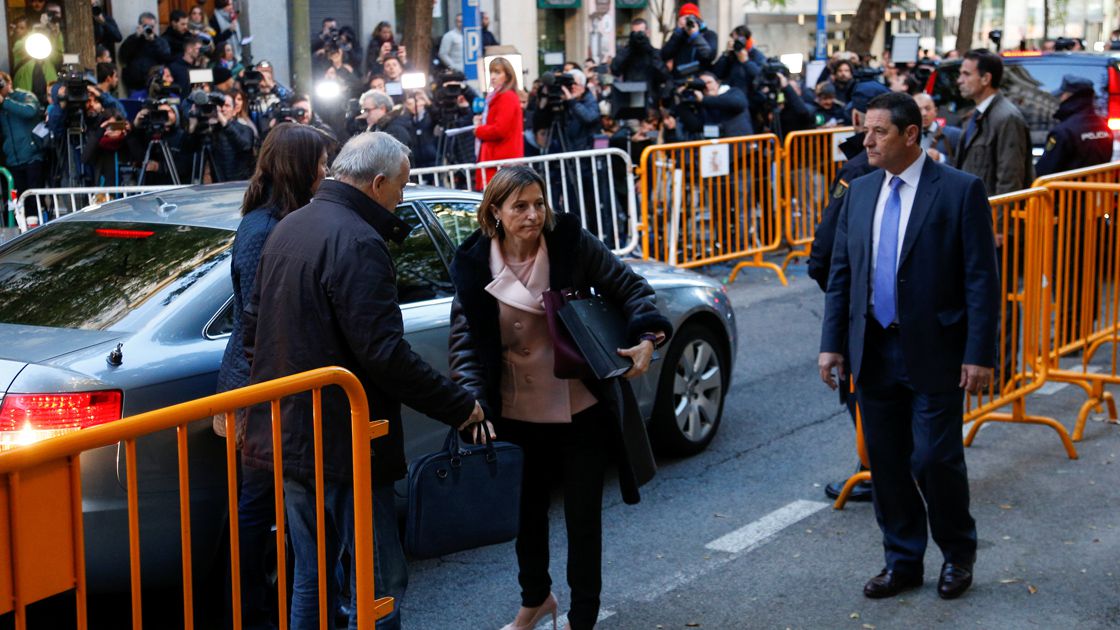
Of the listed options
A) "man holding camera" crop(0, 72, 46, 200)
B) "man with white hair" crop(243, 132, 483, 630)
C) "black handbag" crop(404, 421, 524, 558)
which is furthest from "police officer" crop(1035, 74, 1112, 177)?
"man holding camera" crop(0, 72, 46, 200)

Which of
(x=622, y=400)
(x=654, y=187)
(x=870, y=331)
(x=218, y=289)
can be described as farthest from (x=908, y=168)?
(x=654, y=187)

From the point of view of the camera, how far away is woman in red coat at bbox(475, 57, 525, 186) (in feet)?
38.5

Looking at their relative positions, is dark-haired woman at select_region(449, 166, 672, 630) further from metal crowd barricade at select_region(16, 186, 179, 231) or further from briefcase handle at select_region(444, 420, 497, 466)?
metal crowd barricade at select_region(16, 186, 179, 231)

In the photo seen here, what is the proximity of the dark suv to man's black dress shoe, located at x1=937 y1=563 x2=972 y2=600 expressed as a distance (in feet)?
30.4

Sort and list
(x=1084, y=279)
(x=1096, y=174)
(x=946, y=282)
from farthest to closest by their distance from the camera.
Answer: (x=1096, y=174) → (x=1084, y=279) → (x=946, y=282)

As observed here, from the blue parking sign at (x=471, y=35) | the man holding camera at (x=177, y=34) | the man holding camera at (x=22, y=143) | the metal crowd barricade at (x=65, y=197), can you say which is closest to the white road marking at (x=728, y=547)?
the metal crowd barricade at (x=65, y=197)

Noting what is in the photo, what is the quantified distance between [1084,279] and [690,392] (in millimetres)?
2180

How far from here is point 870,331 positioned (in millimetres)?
5188

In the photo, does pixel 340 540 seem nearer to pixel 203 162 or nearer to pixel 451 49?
pixel 203 162

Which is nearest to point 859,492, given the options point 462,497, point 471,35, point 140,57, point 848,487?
point 848,487

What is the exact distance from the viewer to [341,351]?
409 cm

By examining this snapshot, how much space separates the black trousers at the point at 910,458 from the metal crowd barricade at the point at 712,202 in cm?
644

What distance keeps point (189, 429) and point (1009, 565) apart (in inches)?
122

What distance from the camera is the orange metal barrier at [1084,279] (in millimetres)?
7359
